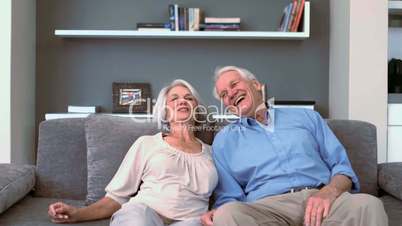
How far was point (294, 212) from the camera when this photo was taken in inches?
74.2

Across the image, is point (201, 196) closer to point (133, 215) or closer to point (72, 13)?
point (133, 215)

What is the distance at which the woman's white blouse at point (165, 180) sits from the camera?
1.99 metres

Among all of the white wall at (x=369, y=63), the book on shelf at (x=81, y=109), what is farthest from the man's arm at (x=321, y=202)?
the book on shelf at (x=81, y=109)

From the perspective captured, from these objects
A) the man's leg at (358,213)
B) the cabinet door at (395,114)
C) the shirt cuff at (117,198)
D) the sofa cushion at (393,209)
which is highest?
the cabinet door at (395,114)

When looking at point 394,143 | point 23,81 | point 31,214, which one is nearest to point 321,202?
point 31,214

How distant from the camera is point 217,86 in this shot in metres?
2.32

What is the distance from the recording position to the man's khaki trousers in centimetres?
160

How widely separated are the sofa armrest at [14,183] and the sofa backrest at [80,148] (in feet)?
0.30

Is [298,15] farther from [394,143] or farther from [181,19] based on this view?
[394,143]

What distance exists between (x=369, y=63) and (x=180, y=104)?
66.1 inches

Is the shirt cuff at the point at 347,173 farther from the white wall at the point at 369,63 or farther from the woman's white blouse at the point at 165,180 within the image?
the white wall at the point at 369,63

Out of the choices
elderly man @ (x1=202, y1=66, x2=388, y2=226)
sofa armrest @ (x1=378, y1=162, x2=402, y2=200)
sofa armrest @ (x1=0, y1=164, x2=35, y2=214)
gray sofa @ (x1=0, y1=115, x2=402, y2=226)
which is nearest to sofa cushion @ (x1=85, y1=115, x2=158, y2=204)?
gray sofa @ (x1=0, y1=115, x2=402, y2=226)

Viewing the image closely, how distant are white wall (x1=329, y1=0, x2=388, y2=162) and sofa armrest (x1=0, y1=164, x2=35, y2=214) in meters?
2.17

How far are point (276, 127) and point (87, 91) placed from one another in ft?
7.02
